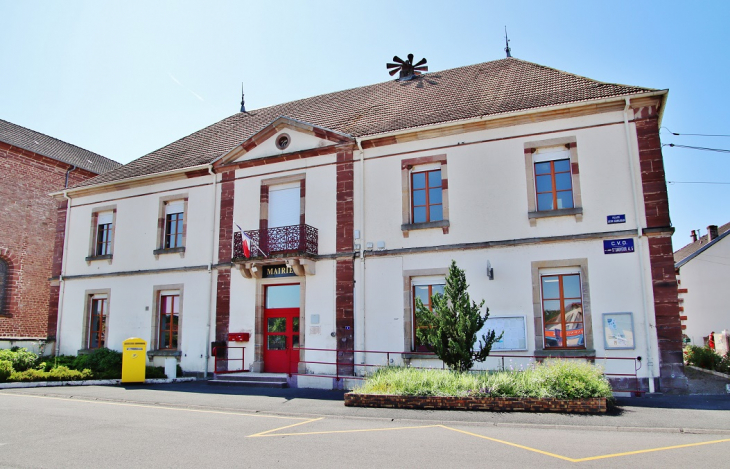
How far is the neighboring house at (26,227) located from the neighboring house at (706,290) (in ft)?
99.3

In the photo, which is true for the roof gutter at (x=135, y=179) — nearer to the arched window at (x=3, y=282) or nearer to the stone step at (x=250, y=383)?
the arched window at (x=3, y=282)

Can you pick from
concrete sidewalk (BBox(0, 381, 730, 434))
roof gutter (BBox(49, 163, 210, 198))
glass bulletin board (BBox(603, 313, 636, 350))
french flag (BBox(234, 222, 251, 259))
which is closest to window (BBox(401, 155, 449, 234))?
french flag (BBox(234, 222, 251, 259))

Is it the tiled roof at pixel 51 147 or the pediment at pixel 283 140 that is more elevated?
the tiled roof at pixel 51 147

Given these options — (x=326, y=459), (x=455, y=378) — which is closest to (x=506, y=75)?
(x=455, y=378)

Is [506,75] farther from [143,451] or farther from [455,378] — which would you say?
[143,451]

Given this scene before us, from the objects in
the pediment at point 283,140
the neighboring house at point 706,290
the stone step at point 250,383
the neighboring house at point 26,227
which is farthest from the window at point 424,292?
the neighboring house at point 706,290

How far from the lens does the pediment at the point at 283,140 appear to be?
17.3m

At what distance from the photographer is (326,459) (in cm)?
667

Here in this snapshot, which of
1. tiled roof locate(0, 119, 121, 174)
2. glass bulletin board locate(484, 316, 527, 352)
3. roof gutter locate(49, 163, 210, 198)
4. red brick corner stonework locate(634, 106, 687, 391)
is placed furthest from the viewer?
tiled roof locate(0, 119, 121, 174)

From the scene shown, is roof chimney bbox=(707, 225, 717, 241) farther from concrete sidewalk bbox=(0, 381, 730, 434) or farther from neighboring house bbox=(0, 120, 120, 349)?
neighboring house bbox=(0, 120, 120, 349)

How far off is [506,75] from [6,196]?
21304 millimetres

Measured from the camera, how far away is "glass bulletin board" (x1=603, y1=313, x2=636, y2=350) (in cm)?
1315

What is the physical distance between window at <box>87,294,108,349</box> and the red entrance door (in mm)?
6618

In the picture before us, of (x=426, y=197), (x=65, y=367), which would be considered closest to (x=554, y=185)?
(x=426, y=197)
